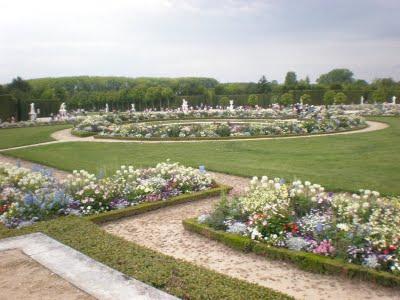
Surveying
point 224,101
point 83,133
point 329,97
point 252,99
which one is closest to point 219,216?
point 83,133

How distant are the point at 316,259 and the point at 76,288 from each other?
2479 millimetres

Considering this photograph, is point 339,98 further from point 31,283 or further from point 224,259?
point 31,283

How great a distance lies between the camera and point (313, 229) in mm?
5062

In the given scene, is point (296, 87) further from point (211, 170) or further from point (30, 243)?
point (30, 243)

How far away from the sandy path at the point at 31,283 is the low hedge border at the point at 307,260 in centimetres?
223

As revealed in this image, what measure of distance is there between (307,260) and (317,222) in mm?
675

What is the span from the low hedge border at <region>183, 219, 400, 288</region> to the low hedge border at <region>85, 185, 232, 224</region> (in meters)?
1.53

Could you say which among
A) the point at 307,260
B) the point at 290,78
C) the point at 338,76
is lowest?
the point at 307,260

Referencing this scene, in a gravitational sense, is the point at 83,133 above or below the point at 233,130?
below

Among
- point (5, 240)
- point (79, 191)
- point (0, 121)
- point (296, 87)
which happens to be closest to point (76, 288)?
point (5, 240)

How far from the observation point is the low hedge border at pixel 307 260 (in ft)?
13.6

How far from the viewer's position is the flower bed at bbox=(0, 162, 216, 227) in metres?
6.47

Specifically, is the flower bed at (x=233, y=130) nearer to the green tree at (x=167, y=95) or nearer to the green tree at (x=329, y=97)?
the green tree at (x=329, y=97)

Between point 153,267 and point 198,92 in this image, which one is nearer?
point 153,267
